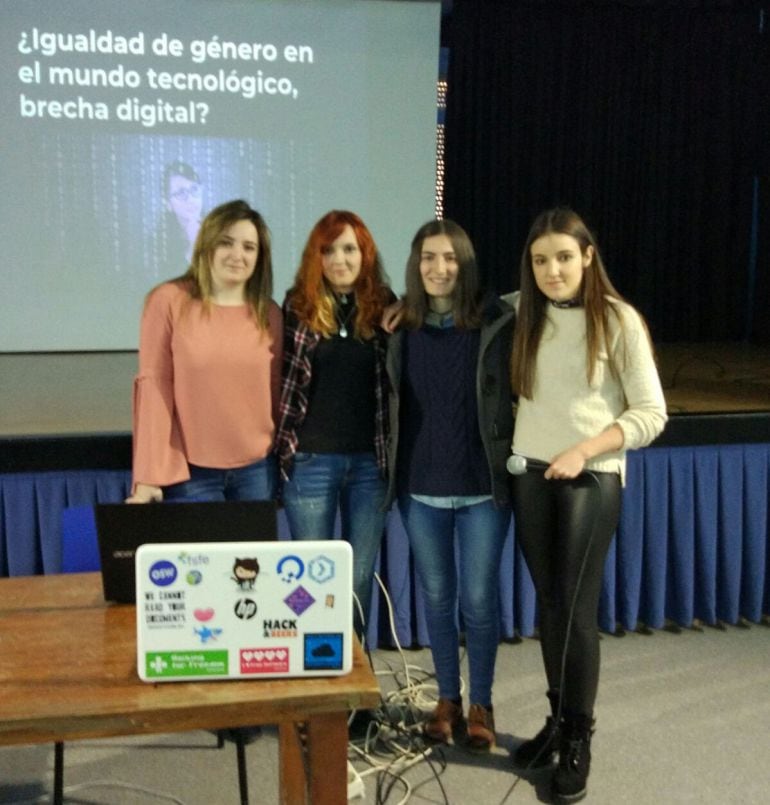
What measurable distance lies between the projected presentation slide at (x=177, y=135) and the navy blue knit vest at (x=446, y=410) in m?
2.79

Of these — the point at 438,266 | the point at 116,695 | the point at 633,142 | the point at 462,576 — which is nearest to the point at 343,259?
the point at 438,266

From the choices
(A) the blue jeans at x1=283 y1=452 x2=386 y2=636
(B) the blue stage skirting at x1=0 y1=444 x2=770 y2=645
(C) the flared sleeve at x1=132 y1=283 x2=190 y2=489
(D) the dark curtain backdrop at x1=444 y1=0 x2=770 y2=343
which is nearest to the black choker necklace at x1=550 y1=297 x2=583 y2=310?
(A) the blue jeans at x1=283 y1=452 x2=386 y2=636

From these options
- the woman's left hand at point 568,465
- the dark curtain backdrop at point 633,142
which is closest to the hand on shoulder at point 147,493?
the woman's left hand at point 568,465

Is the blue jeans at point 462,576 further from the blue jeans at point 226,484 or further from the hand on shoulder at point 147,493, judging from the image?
the hand on shoulder at point 147,493

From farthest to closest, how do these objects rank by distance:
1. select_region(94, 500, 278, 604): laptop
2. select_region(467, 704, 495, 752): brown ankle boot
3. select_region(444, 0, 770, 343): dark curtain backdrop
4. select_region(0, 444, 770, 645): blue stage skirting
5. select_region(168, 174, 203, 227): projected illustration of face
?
select_region(444, 0, 770, 343): dark curtain backdrop < select_region(168, 174, 203, 227): projected illustration of face < select_region(0, 444, 770, 645): blue stage skirting < select_region(467, 704, 495, 752): brown ankle boot < select_region(94, 500, 278, 604): laptop

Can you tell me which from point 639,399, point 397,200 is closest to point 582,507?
point 639,399

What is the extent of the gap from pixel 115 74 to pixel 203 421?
9.69 feet

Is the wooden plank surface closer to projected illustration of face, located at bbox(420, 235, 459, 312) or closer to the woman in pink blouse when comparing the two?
the woman in pink blouse

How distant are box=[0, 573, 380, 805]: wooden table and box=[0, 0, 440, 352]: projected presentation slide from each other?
138 inches

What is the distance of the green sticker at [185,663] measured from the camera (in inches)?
48.3

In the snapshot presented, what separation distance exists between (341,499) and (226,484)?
0.29m

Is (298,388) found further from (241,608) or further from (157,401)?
(241,608)

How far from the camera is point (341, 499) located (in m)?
2.24

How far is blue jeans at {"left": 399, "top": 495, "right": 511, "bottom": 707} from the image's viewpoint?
211cm
